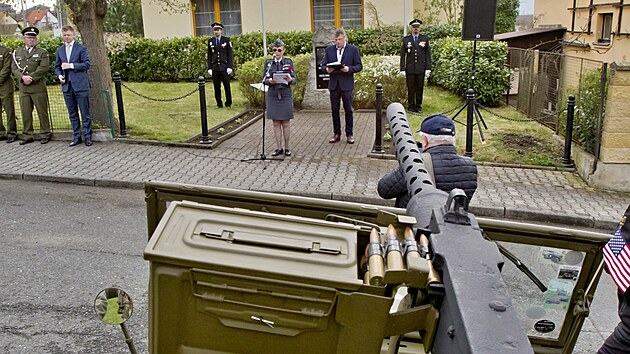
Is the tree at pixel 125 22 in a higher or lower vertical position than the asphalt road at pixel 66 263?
higher

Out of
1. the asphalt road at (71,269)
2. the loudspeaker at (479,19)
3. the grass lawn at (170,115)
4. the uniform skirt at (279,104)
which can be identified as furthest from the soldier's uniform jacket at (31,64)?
the loudspeaker at (479,19)

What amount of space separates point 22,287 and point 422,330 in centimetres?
501

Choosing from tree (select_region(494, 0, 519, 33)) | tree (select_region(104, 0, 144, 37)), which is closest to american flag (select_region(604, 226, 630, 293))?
tree (select_region(494, 0, 519, 33))

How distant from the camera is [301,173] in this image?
380 inches

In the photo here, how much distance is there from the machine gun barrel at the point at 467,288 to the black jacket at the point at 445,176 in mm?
1726

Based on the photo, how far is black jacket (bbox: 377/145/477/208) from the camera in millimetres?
4211

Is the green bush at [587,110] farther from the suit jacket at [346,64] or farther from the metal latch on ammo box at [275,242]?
the metal latch on ammo box at [275,242]

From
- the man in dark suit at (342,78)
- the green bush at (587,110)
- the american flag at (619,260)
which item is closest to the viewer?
the american flag at (619,260)

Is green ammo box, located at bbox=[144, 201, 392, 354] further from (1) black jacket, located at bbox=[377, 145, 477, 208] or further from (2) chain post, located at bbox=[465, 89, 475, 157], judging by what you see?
(2) chain post, located at bbox=[465, 89, 475, 157]

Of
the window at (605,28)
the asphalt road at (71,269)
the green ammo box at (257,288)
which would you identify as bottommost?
the asphalt road at (71,269)

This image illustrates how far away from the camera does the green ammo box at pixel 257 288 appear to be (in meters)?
2.09

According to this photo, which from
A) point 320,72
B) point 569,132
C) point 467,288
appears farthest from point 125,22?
point 467,288

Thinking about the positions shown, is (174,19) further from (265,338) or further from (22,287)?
(265,338)

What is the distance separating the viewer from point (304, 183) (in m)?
9.12
